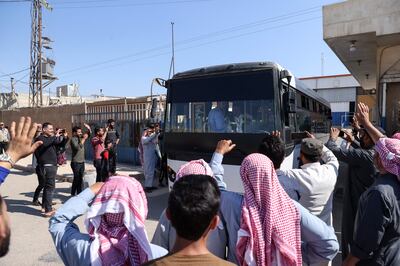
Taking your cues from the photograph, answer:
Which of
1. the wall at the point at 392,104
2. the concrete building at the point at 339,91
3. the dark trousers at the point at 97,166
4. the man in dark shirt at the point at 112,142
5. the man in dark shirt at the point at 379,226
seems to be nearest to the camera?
the man in dark shirt at the point at 379,226

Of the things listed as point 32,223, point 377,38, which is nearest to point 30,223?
point 32,223

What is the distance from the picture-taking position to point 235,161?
6.07m

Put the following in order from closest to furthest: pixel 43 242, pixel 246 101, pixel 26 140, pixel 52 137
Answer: pixel 26 140 < pixel 43 242 < pixel 246 101 < pixel 52 137

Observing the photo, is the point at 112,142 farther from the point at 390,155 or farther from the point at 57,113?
the point at 57,113

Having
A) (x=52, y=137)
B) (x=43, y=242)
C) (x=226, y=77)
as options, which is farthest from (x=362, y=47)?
(x=43, y=242)

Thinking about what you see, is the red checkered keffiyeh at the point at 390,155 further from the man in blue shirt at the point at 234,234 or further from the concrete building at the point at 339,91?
the concrete building at the point at 339,91

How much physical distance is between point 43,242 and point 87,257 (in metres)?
4.40

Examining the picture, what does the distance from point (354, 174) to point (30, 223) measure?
5847 millimetres

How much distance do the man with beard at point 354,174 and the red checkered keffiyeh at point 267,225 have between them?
1.69 m

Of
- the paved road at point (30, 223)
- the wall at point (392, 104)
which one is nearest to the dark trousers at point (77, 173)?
the paved road at point (30, 223)

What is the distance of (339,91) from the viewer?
1597 inches

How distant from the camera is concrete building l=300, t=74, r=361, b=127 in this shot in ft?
130

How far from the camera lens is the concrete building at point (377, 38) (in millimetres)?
9773

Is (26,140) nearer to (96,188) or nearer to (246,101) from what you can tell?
(96,188)
